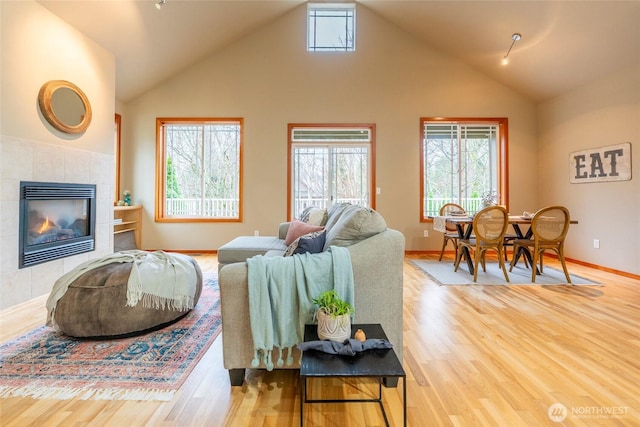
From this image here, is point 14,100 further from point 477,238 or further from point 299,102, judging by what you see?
point 477,238

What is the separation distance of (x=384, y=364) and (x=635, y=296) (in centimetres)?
351

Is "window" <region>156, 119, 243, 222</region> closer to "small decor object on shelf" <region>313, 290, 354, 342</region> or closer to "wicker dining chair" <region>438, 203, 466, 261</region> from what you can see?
"wicker dining chair" <region>438, 203, 466, 261</region>

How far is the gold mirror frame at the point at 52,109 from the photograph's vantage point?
2918mm

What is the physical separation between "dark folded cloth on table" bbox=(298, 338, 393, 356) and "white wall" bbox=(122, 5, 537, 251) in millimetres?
4095

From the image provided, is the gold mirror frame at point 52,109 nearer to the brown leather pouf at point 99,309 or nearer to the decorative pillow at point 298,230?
the brown leather pouf at point 99,309

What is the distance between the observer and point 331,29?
5285 mm

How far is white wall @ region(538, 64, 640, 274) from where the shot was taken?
3639mm

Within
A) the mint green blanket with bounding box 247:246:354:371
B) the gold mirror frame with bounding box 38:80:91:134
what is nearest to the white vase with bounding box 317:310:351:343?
the mint green blanket with bounding box 247:246:354:371

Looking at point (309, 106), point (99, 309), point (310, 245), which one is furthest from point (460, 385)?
point (309, 106)

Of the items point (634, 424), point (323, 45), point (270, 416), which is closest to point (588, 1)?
point (323, 45)

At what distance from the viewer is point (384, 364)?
1.06 m

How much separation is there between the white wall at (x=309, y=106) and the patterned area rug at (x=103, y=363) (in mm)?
3209

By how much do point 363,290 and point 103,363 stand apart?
5.20 ft

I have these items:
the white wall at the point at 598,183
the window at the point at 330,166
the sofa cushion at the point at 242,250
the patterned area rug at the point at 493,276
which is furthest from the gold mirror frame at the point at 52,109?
the white wall at the point at 598,183
